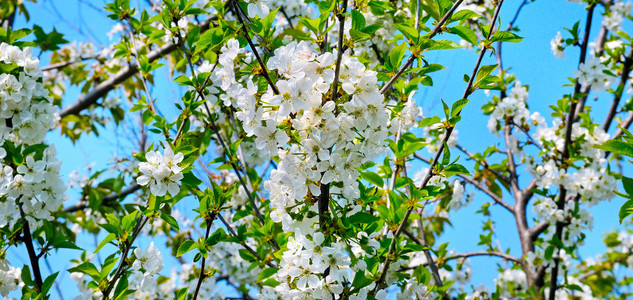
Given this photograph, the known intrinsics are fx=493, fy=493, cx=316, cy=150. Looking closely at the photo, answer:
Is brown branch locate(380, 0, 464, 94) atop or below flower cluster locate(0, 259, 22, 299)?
atop

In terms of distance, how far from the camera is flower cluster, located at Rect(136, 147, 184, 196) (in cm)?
159

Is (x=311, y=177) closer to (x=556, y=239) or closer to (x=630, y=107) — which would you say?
(x=556, y=239)

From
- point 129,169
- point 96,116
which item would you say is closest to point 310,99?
point 129,169

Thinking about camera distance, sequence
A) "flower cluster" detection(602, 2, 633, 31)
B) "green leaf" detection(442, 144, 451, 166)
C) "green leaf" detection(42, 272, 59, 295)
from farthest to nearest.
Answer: "flower cluster" detection(602, 2, 633, 31) < "green leaf" detection(42, 272, 59, 295) < "green leaf" detection(442, 144, 451, 166)

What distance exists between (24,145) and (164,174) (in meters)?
1.08

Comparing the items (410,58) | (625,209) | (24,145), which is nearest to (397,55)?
(410,58)

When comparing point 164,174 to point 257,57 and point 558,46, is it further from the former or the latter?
point 558,46

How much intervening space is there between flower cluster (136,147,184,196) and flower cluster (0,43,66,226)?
758 mm

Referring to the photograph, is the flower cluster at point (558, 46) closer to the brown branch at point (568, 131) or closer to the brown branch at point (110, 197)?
the brown branch at point (568, 131)

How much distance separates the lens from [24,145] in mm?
2254

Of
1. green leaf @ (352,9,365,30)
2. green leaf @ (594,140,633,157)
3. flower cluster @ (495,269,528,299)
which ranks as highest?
flower cluster @ (495,269,528,299)

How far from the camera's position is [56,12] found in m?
5.20

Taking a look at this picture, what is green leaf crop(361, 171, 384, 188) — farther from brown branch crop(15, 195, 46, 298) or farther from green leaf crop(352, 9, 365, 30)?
brown branch crop(15, 195, 46, 298)

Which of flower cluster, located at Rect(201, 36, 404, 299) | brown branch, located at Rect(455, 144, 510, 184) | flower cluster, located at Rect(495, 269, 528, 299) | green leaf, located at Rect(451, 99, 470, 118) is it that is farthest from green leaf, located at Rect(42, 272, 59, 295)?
flower cluster, located at Rect(495, 269, 528, 299)
